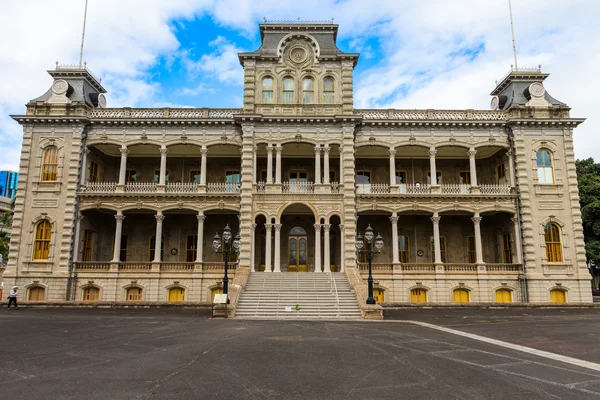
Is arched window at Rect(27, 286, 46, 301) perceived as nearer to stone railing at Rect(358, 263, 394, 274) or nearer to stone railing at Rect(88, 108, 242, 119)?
stone railing at Rect(88, 108, 242, 119)

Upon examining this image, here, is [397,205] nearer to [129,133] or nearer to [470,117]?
[470,117]

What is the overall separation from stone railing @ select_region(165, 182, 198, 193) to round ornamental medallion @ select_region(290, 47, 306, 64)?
1063 centimetres

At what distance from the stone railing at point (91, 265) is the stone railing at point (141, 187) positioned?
4851mm

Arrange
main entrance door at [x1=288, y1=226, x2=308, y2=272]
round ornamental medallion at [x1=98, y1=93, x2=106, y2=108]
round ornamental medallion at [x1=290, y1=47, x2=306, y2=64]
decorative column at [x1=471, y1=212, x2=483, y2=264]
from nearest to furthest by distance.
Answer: decorative column at [x1=471, y1=212, x2=483, y2=264]
round ornamental medallion at [x1=290, y1=47, x2=306, y2=64]
main entrance door at [x1=288, y1=226, x2=308, y2=272]
round ornamental medallion at [x1=98, y1=93, x2=106, y2=108]

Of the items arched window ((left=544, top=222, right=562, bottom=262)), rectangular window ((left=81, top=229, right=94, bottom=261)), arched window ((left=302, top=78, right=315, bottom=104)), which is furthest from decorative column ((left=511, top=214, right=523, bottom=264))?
rectangular window ((left=81, top=229, right=94, bottom=261))

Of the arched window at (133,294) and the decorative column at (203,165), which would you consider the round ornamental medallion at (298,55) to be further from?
the arched window at (133,294)

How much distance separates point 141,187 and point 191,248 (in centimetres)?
534

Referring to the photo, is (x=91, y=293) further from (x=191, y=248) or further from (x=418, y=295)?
(x=418, y=295)

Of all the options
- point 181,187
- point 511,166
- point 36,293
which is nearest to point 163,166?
point 181,187

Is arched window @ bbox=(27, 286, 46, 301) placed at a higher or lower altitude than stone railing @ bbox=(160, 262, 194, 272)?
lower

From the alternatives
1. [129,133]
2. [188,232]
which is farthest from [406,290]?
[129,133]

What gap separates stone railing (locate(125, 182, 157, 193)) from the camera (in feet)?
91.9

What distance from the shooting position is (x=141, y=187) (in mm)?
28656

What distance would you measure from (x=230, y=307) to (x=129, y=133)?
15.1 m
